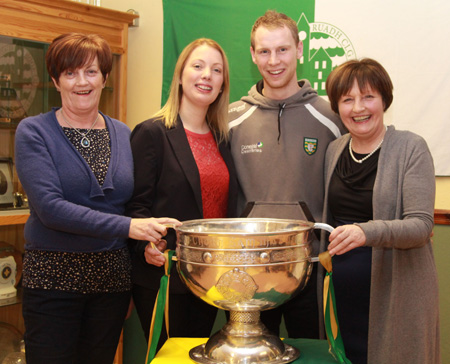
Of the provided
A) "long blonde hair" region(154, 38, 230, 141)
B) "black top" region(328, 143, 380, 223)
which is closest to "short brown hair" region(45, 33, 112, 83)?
"long blonde hair" region(154, 38, 230, 141)

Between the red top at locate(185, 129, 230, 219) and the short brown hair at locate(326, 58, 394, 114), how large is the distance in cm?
47

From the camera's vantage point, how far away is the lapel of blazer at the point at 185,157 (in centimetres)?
175

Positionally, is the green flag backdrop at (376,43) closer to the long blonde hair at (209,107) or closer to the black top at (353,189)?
the black top at (353,189)

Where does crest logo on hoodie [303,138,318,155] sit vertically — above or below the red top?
above

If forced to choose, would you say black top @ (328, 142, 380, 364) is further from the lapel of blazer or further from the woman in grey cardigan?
the lapel of blazer

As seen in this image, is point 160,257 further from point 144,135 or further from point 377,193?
point 377,193

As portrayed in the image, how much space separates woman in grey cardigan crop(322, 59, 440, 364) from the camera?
1.59 meters

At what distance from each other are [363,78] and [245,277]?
0.88 metres

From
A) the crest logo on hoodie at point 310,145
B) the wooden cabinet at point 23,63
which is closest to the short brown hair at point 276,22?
the crest logo on hoodie at point 310,145

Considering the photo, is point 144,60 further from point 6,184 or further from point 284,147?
point 284,147

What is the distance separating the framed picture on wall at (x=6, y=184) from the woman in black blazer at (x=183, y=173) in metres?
1.18

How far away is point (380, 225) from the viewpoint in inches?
56.9

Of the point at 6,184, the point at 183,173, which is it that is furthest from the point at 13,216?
the point at 183,173

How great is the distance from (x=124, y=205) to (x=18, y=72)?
138 cm
